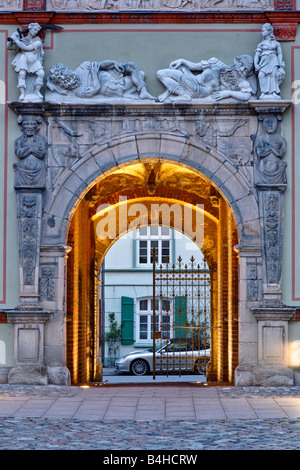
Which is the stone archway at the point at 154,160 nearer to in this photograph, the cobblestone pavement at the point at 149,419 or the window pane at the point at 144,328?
the cobblestone pavement at the point at 149,419

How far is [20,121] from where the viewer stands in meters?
12.9

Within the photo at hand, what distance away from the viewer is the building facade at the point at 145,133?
1260cm

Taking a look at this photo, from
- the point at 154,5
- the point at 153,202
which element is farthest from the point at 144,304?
the point at 154,5

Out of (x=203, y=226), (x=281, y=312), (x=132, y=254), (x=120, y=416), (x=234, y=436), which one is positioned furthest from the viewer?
(x=132, y=254)

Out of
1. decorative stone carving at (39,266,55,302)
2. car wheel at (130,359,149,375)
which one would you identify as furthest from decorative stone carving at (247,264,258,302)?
car wheel at (130,359,149,375)

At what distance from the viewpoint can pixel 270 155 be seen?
505 inches

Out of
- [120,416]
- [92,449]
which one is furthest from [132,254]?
[92,449]

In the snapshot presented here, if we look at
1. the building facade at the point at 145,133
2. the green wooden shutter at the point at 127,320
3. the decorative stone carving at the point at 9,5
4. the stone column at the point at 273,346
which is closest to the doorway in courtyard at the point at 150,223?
the building facade at the point at 145,133

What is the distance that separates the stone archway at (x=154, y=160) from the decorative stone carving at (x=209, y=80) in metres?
0.19

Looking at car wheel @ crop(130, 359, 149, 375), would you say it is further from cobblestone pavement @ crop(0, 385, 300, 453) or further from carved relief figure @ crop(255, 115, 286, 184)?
carved relief figure @ crop(255, 115, 286, 184)

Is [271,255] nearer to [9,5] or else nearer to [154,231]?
[9,5]

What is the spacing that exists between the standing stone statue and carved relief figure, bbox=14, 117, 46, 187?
10.9 feet

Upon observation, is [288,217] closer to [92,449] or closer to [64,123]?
[64,123]

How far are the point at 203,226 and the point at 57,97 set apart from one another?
5726 millimetres
